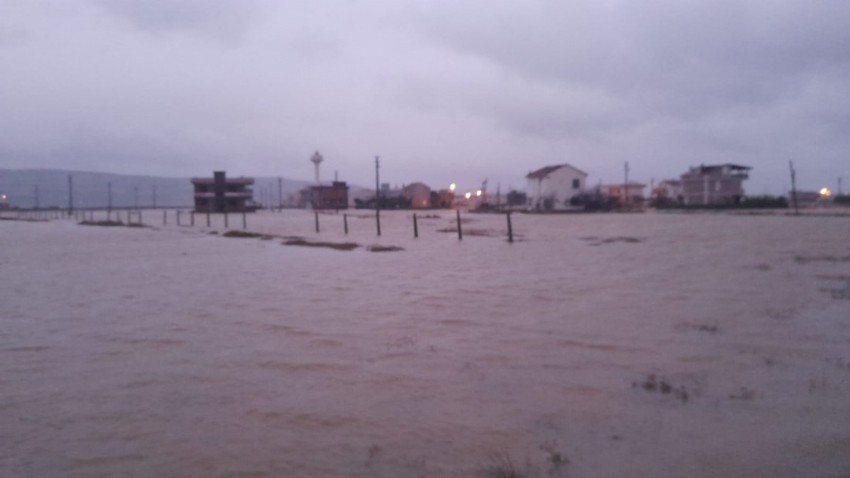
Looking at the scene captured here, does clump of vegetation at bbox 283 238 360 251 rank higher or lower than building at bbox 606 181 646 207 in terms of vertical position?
lower

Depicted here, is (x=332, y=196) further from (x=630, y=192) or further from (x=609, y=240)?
(x=609, y=240)

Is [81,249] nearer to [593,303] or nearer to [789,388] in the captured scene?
[593,303]

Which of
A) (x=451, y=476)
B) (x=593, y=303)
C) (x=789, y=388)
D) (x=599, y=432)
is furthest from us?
(x=593, y=303)

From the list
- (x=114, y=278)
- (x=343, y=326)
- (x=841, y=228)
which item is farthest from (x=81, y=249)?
(x=841, y=228)

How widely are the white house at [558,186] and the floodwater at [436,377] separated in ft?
152

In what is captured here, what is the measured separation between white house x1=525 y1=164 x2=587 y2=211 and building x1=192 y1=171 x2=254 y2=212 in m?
32.8

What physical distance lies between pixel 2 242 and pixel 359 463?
32623 millimetres

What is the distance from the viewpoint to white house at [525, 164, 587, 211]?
6047 cm

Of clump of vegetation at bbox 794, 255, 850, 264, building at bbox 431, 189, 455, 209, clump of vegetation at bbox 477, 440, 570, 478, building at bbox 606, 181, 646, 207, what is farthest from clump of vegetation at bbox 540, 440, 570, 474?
building at bbox 431, 189, 455, 209

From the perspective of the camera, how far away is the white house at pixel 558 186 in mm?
60469

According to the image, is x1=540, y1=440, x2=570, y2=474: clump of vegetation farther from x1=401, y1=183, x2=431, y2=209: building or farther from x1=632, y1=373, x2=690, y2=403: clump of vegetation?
x1=401, y1=183, x2=431, y2=209: building

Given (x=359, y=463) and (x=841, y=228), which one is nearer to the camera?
(x=359, y=463)

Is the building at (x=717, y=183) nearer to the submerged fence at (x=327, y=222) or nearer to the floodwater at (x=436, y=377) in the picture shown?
the submerged fence at (x=327, y=222)

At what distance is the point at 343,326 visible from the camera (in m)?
9.39
